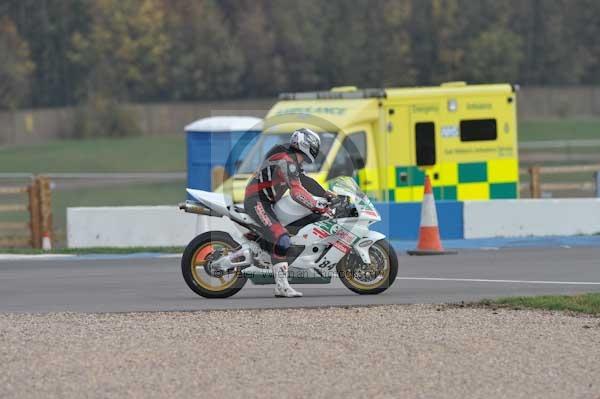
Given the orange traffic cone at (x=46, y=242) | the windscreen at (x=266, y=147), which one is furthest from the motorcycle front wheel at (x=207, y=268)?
the orange traffic cone at (x=46, y=242)

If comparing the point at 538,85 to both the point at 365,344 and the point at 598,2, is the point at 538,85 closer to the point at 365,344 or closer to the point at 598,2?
the point at 598,2

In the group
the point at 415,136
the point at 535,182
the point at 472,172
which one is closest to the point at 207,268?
the point at 415,136

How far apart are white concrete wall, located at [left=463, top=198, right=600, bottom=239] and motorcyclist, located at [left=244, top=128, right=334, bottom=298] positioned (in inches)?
299

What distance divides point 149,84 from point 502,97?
151ft

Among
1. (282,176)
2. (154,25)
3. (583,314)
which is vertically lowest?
(583,314)

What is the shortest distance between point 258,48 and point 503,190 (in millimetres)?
46797

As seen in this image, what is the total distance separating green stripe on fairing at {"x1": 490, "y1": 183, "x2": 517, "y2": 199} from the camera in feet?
70.7

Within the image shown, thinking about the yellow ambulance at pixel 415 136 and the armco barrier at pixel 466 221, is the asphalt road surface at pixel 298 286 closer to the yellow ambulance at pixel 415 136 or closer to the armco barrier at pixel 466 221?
the armco barrier at pixel 466 221

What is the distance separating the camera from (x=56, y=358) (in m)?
9.65

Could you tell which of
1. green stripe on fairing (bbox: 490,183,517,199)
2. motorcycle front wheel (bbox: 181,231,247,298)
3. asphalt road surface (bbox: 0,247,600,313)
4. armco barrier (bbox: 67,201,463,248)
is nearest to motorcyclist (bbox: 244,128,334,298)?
motorcycle front wheel (bbox: 181,231,247,298)

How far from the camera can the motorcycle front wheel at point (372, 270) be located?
12.8m

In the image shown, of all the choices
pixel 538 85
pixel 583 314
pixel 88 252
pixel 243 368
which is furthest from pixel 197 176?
pixel 538 85

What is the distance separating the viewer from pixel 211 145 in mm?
25062

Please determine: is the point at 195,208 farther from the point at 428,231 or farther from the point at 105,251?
the point at 105,251
